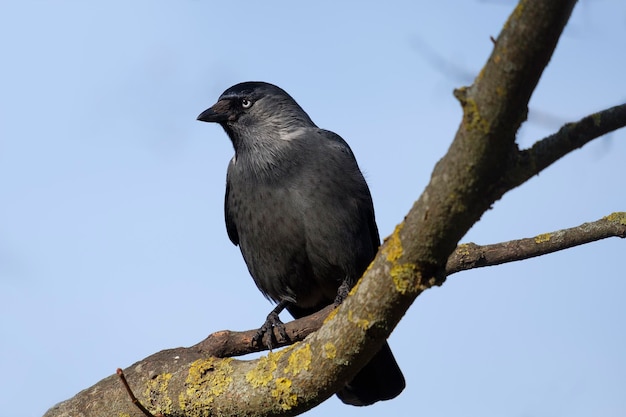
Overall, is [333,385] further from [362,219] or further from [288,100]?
[288,100]

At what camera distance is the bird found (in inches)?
231

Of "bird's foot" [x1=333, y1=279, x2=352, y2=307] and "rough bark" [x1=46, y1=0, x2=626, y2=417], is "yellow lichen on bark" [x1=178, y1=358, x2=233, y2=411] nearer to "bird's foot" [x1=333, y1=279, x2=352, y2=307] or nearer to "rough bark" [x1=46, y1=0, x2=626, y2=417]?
"rough bark" [x1=46, y1=0, x2=626, y2=417]

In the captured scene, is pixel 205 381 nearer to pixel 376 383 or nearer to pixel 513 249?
pixel 376 383

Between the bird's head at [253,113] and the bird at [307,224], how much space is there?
0.14 meters

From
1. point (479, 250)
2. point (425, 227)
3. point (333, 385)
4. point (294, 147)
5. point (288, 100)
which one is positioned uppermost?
point (288, 100)

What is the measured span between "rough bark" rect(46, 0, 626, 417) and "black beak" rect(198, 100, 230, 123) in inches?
98.5

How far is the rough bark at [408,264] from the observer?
2.71 m

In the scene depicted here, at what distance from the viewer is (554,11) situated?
2.60 meters

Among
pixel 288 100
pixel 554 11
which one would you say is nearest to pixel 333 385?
pixel 554 11

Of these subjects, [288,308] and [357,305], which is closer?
[357,305]

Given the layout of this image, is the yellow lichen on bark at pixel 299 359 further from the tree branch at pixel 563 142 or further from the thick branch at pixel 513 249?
the tree branch at pixel 563 142

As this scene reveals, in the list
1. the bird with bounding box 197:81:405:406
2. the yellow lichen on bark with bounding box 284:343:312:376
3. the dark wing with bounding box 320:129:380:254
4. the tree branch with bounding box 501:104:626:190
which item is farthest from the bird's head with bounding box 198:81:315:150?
the tree branch with bounding box 501:104:626:190

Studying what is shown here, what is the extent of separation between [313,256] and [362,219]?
0.51 m

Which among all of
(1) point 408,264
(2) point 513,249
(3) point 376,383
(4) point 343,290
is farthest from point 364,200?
(1) point 408,264
